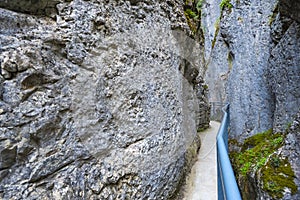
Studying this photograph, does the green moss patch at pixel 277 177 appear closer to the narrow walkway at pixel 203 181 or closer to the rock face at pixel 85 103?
the narrow walkway at pixel 203 181

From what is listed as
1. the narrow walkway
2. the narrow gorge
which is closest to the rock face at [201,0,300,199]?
the narrow walkway

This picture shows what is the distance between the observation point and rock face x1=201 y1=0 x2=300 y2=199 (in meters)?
A: 5.00

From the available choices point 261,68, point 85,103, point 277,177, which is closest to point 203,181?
point 277,177

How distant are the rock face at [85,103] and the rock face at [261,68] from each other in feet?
7.41

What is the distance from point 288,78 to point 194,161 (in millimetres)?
3462

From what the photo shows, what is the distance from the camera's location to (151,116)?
9.15ft

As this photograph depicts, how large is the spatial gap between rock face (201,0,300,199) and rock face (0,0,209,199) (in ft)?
7.41

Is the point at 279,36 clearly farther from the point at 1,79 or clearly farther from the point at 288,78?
the point at 1,79

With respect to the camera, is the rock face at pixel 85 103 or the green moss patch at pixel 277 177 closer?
the rock face at pixel 85 103

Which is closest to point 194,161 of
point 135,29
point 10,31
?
point 135,29

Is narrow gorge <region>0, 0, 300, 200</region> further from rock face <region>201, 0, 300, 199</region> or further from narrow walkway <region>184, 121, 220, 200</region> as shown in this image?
rock face <region>201, 0, 300, 199</region>

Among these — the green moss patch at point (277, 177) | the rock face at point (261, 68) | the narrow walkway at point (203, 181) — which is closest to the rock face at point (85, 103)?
the narrow walkway at point (203, 181)

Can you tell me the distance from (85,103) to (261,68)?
7.51m

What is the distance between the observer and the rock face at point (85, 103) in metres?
1.56
